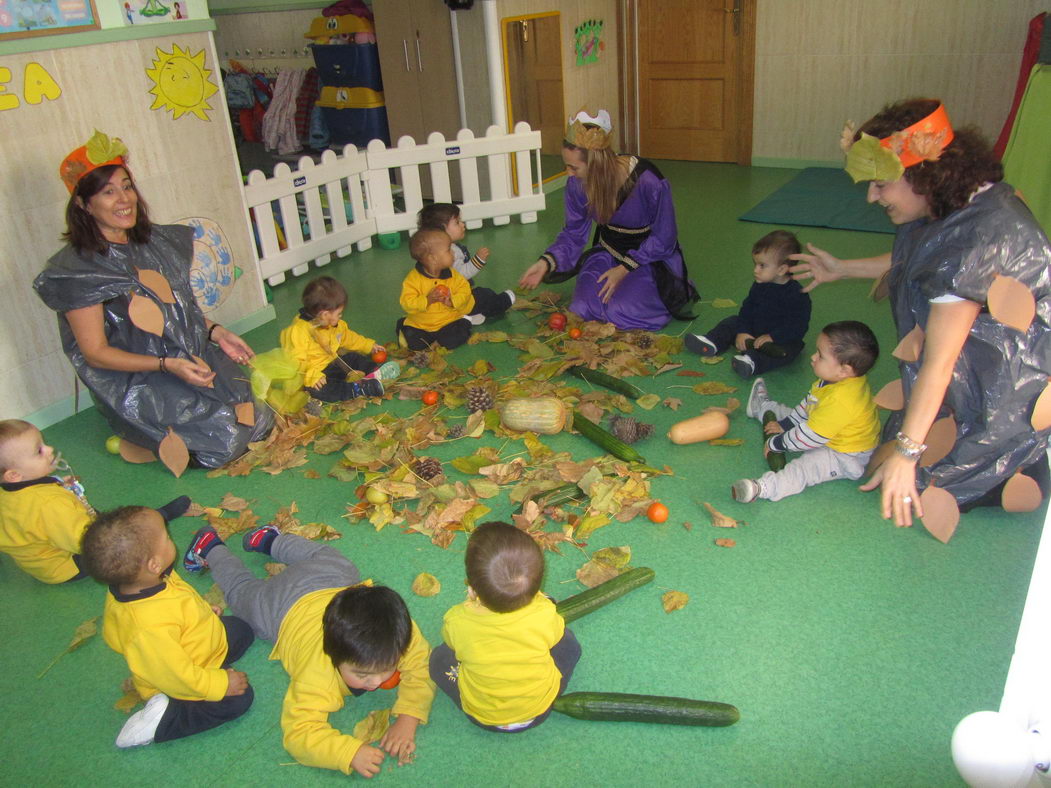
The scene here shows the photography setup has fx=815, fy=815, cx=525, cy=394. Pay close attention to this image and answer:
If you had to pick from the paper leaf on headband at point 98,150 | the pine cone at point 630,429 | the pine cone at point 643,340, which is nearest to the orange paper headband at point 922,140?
the pine cone at point 630,429

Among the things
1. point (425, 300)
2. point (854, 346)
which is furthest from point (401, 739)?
point (425, 300)

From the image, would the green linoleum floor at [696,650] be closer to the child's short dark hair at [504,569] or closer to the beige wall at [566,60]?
the child's short dark hair at [504,569]

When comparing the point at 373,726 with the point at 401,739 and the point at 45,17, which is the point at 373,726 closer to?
the point at 401,739

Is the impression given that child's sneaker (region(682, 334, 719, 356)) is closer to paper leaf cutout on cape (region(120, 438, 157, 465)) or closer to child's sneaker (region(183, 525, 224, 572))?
child's sneaker (region(183, 525, 224, 572))

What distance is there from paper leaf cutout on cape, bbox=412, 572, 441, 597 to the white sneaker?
0.95 m

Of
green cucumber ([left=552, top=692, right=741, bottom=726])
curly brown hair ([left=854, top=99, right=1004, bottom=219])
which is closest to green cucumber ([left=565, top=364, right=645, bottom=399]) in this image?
curly brown hair ([left=854, top=99, right=1004, bottom=219])

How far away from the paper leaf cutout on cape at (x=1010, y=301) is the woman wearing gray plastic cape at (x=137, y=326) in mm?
3425

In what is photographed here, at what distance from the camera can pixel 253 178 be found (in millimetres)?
6066

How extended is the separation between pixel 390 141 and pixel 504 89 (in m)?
1.55

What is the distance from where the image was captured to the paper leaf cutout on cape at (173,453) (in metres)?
4.03

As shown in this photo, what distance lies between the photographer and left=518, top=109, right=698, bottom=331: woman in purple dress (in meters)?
5.19

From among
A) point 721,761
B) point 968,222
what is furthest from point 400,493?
point 968,222

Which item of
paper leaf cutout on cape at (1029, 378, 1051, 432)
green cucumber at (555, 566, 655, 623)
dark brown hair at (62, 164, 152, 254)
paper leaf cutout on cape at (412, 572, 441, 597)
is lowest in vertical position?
paper leaf cutout on cape at (412, 572, 441, 597)

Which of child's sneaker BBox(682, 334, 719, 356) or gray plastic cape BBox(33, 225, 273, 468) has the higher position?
gray plastic cape BBox(33, 225, 273, 468)
